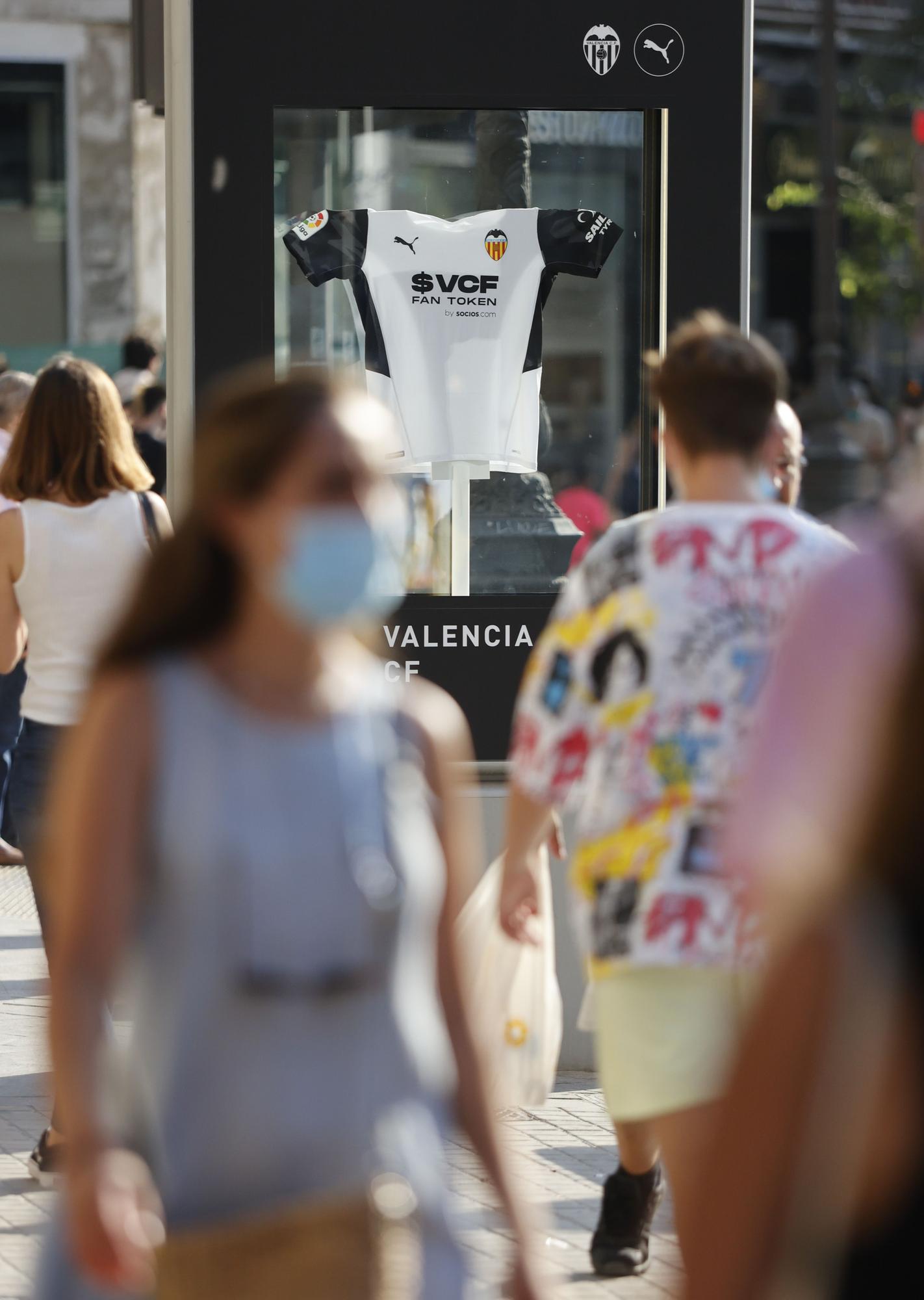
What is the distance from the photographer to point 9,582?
5105 mm

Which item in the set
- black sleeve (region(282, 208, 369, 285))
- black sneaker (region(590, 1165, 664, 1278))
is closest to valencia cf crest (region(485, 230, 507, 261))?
black sleeve (region(282, 208, 369, 285))

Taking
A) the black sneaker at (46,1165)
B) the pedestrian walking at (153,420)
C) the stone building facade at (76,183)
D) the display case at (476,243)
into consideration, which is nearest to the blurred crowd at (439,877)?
the black sneaker at (46,1165)

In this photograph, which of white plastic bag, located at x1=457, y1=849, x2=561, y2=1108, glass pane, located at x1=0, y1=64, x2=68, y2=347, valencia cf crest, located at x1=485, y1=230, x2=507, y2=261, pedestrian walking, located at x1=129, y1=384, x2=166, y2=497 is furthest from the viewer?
glass pane, located at x1=0, y1=64, x2=68, y2=347

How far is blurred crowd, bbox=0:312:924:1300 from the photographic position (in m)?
1.46

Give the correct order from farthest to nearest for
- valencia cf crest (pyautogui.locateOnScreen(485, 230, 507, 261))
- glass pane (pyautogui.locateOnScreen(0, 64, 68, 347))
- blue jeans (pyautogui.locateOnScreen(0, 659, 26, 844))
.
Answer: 1. glass pane (pyautogui.locateOnScreen(0, 64, 68, 347))
2. blue jeans (pyautogui.locateOnScreen(0, 659, 26, 844))
3. valencia cf crest (pyautogui.locateOnScreen(485, 230, 507, 261))

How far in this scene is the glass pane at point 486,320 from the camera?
669cm

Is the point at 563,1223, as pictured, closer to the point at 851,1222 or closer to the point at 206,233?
the point at 206,233

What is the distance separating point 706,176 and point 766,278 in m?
35.2

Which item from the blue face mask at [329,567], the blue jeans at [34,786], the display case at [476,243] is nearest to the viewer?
the blue face mask at [329,567]

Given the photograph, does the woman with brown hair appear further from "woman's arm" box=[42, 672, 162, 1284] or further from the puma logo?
"woman's arm" box=[42, 672, 162, 1284]

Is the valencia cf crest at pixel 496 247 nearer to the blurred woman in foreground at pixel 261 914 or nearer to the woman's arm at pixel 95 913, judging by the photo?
the blurred woman in foreground at pixel 261 914

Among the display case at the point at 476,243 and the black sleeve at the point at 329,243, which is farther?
the black sleeve at the point at 329,243

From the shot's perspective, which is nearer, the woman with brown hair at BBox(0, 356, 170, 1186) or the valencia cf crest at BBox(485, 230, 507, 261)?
the woman with brown hair at BBox(0, 356, 170, 1186)

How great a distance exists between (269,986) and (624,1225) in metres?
2.50
